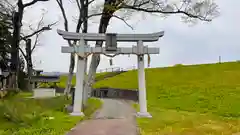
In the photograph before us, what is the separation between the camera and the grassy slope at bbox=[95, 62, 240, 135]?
12407mm

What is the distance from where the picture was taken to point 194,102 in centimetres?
2588

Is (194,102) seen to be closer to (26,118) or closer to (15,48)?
(15,48)

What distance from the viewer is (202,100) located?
2634cm

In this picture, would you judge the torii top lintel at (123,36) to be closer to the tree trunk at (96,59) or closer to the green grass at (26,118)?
the tree trunk at (96,59)

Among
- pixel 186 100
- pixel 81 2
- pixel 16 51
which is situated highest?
pixel 81 2

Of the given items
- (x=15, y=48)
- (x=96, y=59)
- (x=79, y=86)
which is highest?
(x=15, y=48)

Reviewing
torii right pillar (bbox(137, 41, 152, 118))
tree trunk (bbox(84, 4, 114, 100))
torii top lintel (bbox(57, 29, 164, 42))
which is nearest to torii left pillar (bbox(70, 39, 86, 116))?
torii top lintel (bbox(57, 29, 164, 42))

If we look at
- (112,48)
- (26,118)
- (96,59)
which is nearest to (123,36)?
(112,48)

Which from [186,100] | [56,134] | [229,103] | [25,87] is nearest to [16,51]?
[25,87]

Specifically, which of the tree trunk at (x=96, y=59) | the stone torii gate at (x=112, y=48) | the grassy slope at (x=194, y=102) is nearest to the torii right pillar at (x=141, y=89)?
the stone torii gate at (x=112, y=48)

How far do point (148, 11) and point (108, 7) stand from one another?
2.82 meters

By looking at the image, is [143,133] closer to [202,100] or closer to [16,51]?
[202,100]

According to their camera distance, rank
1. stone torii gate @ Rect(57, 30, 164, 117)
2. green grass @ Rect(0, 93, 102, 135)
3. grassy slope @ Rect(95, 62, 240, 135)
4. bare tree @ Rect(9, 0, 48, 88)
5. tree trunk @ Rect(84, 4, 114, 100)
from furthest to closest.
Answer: bare tree @ Rect(9, 0, 48, 88)
tree trunk @ Rect(84, 4, 114, 100)
stone torii gate @ Rect(57, 30, 164, 117)
grassy slope @ Rect(95, 62, 240, 135)
green grass @ Rect(0, 93, 102, 135)

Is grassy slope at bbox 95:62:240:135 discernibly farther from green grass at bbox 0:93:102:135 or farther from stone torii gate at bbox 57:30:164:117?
green grass at bbox 0:93:102:135
